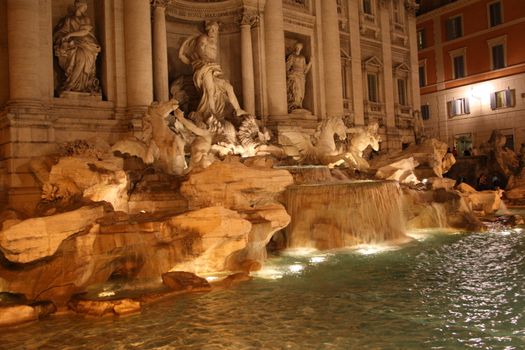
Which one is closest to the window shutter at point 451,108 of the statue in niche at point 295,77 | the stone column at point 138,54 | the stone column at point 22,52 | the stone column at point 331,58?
the stone column at point 331,58

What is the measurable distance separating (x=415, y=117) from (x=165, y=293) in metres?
19.4

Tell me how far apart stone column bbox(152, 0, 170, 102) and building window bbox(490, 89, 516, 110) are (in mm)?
20962

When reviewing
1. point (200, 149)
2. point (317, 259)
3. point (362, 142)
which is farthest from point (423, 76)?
point (317, 259)

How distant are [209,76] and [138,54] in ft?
7.06

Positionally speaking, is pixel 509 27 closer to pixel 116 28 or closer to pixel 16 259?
pixel 116 28

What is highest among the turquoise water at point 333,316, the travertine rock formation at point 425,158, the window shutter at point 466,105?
the window shutter at point 466,105

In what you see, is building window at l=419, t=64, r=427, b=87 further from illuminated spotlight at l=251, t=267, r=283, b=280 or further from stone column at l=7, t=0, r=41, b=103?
illuminated spotlight at l=251, t=267, r=283, b=280

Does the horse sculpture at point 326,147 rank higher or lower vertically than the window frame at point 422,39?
lower

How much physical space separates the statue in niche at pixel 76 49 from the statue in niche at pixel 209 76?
9.55ft

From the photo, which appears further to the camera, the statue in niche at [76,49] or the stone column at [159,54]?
the stone column at [159,54]

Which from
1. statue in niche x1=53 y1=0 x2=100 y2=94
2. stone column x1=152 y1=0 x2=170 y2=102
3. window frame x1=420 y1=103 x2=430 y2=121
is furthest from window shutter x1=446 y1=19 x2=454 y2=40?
statue in niche x1=53 y1=0 x2=100 y2=94

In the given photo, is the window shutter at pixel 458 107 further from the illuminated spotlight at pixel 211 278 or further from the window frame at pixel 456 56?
the illuminated spotlight at pixel 211 278

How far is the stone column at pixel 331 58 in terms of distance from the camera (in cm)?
1869

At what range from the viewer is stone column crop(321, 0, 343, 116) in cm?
1869
